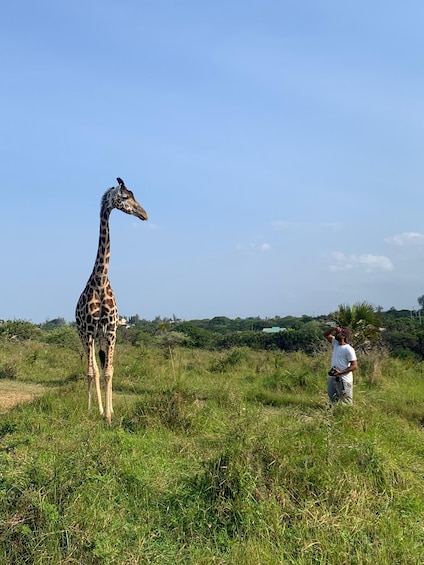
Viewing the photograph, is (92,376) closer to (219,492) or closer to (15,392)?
(15,392)

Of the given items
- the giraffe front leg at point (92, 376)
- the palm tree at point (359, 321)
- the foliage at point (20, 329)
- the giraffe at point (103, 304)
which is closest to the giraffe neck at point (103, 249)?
the giraffe at point (103, 304)

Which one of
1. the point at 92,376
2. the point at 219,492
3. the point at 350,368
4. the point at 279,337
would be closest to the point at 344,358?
the point at 350,368

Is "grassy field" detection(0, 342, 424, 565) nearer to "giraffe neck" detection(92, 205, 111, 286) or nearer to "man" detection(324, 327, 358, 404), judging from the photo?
"man" detection(324, 327, 358, 404)

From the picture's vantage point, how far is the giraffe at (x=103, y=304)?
7668 millimetres

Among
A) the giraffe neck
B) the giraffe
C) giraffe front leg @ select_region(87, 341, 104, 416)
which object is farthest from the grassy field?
the giraffe neck

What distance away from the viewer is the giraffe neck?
26.9 ft

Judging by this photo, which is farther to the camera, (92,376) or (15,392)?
(15,392)

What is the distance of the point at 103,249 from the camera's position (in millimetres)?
8344

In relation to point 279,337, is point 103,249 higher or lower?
higher

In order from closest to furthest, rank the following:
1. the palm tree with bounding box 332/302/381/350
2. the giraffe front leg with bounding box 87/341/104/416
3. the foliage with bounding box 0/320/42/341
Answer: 1. the giraffe front leg with bounding box 87/341/104/416
2. the palm tree with bounding box 332/302/381/350
3. the foliage with bounding box 0/320/42/341

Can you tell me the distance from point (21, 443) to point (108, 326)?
3.17 m

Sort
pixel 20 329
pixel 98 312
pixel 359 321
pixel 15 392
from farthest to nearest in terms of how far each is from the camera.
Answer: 1. pixel 20 329
2. pixel 359 321
3. pixel 15 392
4. pixel 98 312

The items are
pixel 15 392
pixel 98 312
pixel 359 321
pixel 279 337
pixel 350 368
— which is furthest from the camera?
pixel 279 337

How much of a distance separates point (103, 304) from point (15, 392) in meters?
3.40
